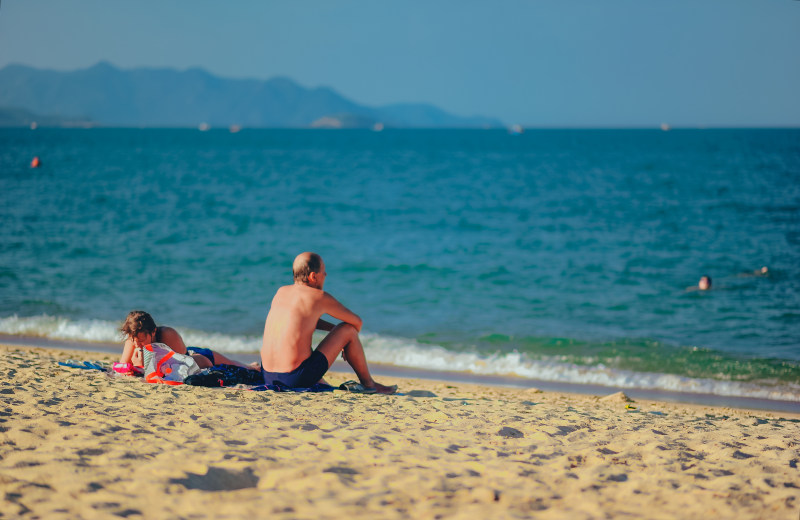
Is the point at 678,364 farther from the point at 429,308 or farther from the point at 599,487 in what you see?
the point at 599,487

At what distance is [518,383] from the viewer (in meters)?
8.66

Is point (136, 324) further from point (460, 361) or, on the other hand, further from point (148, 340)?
point (460, 361)

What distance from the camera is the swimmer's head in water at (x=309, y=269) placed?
5699mm

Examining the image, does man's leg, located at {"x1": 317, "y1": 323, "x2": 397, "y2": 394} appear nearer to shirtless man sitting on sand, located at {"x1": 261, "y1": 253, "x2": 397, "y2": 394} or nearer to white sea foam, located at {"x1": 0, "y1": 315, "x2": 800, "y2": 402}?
shirtless man sitting on sand, located at {"x1": 261, "y1": 253, "x2": 397, "y2": 394}

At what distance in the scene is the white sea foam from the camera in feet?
27.9

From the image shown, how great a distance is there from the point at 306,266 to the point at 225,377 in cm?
147

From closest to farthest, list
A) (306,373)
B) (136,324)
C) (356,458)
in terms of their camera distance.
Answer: (356,458) → (306,373) → (136,324)

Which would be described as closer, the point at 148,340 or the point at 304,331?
the point at 304,331

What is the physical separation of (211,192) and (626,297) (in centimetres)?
2208

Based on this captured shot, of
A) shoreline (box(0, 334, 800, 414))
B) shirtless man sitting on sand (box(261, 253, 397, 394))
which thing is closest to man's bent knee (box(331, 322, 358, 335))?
shirtless man sitting on sand (box(261, 253, 397, 394))

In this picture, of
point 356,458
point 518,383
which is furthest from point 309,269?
point 518,383

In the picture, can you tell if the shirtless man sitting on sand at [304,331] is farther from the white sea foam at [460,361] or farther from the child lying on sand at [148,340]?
the white sea foam at [460,361]

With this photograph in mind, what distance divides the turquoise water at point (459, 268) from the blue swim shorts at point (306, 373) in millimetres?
3796

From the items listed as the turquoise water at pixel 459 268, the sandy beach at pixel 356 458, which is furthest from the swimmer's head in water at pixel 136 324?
the turquoise water at pixel 459 268
